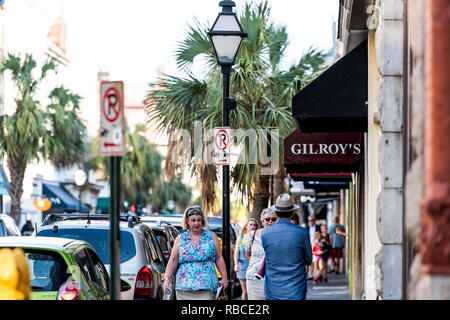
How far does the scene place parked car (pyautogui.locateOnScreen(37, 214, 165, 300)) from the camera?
12.5m

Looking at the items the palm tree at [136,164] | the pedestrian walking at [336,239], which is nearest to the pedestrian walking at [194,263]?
the pedestrian walking at [336,239]

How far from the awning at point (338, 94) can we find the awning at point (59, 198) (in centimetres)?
4506

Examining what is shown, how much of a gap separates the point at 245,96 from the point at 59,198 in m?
39.5

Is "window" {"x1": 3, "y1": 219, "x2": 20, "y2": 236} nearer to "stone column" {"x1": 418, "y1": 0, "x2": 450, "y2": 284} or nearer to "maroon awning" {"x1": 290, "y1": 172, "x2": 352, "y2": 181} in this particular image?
"maroon awning" {"x1": 290, "y1": 172, "x2": 352, "y2": 181}

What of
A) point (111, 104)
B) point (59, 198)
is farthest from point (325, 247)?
point (59, 198)

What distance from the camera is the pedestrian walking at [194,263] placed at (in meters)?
10.2

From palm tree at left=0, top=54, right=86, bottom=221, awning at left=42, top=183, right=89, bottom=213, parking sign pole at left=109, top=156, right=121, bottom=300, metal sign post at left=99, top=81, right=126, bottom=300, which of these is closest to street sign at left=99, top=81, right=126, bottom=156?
metal sign post at left=99, top=81, right=126, bottom=300

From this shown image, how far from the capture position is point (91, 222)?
1315 centimetres

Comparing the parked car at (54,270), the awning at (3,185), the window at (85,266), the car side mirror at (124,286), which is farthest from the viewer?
the awning at (3,185)

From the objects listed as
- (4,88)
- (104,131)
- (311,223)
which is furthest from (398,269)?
(4,88)

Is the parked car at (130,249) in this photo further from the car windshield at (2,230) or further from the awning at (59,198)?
the awning at (59,198)

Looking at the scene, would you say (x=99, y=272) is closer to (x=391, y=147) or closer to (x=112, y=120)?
(x=391, y=147)

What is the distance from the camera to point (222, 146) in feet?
44.7

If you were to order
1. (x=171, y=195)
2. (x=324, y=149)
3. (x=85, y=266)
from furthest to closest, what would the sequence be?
(x=171, y=195) → (x=324, y=149) → (x=85, y=266)
